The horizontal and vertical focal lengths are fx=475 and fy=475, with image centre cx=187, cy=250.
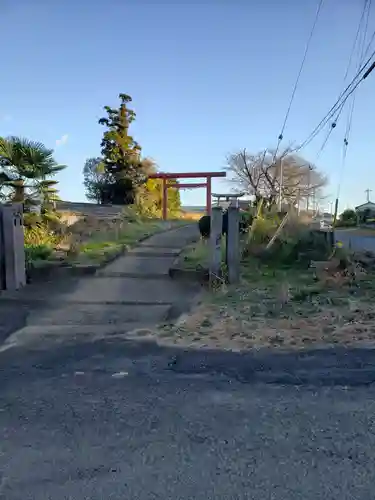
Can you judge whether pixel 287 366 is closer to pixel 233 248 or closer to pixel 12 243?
pixel 233 248

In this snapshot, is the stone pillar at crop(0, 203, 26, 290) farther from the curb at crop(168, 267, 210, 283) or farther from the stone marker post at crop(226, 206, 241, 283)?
the stone marker post at crop(226, 206, 241, 283)

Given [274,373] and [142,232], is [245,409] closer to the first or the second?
[274,373]

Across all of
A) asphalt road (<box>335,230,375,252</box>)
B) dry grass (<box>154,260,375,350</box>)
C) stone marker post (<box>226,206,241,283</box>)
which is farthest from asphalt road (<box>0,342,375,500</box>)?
asphalt road (<box>335,230,375,252</box>)

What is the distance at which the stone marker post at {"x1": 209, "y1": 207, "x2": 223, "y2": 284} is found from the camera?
30.8ft

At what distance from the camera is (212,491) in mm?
2465

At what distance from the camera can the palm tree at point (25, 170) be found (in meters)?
12.0

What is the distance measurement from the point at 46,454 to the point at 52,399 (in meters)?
0.98

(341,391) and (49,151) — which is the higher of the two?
(49,151)

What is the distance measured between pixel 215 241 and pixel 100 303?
2.63 meters

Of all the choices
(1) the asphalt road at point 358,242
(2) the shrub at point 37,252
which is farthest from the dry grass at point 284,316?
(2) the shrub at point 37,252

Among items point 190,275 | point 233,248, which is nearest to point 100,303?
point 190,275

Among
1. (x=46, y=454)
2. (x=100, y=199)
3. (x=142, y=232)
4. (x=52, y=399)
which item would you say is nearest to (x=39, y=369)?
(x=52, y=399)

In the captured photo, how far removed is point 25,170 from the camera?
39.7ft

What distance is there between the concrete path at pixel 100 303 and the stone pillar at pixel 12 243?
1.18 feet
